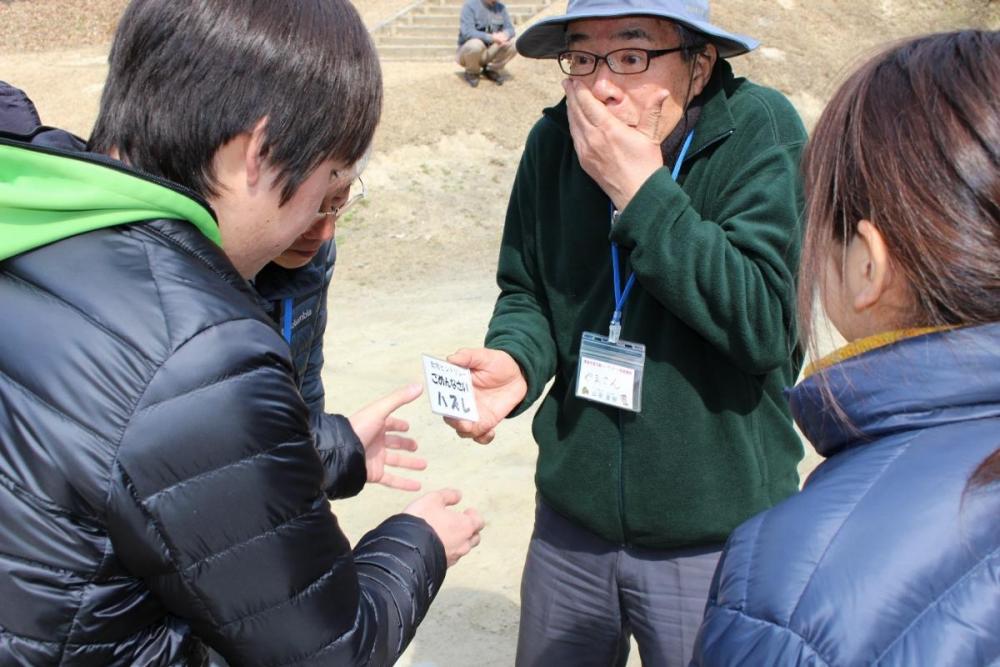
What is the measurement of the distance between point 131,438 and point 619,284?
1.42 meters

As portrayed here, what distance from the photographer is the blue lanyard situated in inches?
95.1

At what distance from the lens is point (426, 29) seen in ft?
54.7

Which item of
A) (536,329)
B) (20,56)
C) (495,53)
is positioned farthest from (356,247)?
(20,56)

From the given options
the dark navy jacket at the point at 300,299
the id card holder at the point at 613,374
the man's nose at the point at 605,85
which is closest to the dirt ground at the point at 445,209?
the man's nose at the point at 605,85

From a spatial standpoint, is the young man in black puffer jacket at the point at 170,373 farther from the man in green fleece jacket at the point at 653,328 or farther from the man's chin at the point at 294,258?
the man in green fleece jacket at the point at 653,328

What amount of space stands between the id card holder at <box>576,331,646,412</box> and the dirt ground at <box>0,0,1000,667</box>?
3.05 ft

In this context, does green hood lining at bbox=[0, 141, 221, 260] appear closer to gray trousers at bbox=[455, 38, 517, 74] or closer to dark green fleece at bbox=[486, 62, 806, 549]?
dark green fleece at bbox=[486, 62, 806, 549]

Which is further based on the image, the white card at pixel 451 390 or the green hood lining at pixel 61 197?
the white card at pixel 451 390

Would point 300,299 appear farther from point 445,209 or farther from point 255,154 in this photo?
point 445,209

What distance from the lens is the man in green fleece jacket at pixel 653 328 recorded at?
2244 millimetres

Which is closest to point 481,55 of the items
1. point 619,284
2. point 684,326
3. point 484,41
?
point 484,41

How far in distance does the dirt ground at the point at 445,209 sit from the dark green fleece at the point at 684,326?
64 cm

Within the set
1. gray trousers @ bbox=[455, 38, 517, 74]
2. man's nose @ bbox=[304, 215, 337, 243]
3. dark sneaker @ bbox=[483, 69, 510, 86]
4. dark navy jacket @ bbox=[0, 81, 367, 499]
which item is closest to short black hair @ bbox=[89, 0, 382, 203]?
dark navy jacket @ bbox=[0, 81, 367, 499]

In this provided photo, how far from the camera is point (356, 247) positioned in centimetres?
1004
